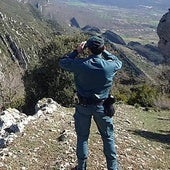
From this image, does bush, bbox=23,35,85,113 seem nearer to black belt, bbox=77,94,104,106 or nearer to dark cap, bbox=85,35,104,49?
black belt, bbox=77,94,104,106

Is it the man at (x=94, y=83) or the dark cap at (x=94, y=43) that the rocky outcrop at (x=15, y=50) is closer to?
the man at (x=94, y=83)

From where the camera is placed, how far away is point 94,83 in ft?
24.9

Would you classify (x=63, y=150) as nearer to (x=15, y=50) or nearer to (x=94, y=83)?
(x=94, y=83)

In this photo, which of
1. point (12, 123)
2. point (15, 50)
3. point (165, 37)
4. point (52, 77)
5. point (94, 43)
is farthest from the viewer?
point (15, 50)

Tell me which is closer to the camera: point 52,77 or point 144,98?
point 52,77

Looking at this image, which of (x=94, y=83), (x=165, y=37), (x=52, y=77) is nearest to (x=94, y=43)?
(x=94, y=83)

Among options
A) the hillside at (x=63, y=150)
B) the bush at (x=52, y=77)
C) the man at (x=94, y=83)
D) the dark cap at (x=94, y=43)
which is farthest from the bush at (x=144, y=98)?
the dark cap at (x=94, y=43)

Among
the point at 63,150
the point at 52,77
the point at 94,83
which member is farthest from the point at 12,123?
the point at 52,77

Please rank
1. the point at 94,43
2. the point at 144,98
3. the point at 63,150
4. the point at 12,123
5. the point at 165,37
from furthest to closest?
the point at 165,37 → the point at 144,98 → the point at 12,123 → the point at 63,150 → the point at 94,43

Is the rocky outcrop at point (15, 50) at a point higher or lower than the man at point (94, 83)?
lower

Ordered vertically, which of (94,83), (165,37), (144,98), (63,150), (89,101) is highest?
(94,83)

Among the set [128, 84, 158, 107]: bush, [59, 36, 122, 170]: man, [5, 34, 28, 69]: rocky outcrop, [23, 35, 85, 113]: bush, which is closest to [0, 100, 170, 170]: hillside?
[59, 36, 122, 170]: man

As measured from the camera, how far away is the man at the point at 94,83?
7.55 meters

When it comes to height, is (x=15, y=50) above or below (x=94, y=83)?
below
